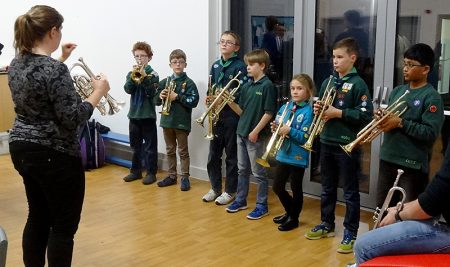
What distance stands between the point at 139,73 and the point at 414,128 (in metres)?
2.66

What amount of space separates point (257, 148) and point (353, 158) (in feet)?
2.90

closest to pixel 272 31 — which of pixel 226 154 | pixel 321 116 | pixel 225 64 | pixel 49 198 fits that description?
pixel 225 64

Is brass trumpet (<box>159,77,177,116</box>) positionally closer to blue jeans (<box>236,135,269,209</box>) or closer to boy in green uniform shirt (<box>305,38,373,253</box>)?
blue jeans (<box>236,135,269,209</box>)

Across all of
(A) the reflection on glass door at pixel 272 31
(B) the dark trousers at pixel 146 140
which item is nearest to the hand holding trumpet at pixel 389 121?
(A) the reflection on glass door at pixel 272 31

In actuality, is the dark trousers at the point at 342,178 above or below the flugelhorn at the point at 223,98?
below

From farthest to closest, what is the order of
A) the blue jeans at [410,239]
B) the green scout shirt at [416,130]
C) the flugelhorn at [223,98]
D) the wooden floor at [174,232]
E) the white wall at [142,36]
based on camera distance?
the white wall at [142,36] < the flugelhorn at [223,98] < the wooden floor at [174,232] < the green scout shirt at [416,130] < the blue jeans at [410,239]

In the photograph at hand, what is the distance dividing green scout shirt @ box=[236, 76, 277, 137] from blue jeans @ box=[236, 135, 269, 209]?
113 mm

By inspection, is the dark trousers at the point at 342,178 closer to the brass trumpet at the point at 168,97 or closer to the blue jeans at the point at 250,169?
the blue jeans at the point at 250,169

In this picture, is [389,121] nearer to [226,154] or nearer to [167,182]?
[226,154]

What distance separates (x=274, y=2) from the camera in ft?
15.8

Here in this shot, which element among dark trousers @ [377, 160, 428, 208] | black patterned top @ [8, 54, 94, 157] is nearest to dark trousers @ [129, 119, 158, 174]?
dark trousers @ [377, 160, 428, 208]

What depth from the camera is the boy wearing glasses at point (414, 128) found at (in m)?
3.14

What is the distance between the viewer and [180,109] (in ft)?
15.9

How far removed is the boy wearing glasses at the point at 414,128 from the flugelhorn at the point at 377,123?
0.08ft
